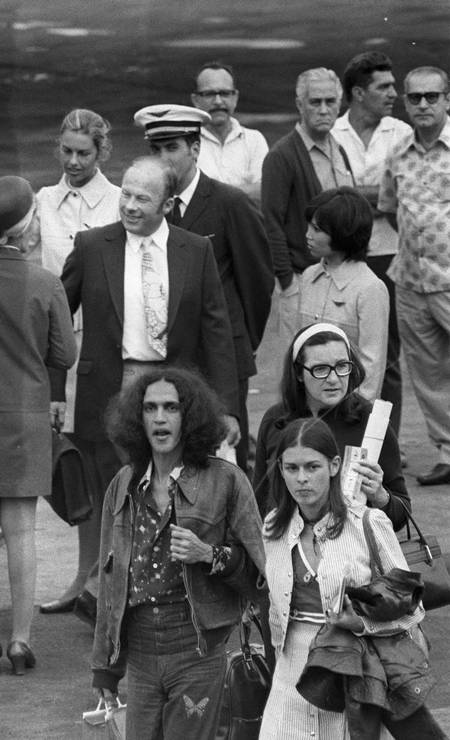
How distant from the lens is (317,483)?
16.1 ft

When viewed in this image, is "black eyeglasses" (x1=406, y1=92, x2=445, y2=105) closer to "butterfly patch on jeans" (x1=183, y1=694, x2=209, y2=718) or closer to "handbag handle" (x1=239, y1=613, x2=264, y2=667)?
"handbag handle" (x1=239, y1=613, x2=264, y2=667)

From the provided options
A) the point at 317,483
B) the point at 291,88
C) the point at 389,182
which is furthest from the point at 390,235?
the point at 317,483

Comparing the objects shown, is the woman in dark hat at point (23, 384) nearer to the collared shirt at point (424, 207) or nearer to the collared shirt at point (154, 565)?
the collared shirt at point (154, 565)

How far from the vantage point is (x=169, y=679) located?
487 centimetres

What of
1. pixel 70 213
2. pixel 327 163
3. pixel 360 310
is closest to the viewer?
pixel 360 310

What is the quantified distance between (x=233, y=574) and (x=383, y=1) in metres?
7.52

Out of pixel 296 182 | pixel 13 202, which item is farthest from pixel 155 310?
pixel 296 182

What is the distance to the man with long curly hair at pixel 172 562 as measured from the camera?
4.87m

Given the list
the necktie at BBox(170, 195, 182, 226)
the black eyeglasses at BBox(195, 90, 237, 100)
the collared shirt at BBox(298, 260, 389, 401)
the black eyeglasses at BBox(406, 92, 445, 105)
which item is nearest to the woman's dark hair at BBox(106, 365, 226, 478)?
the collared shirt at BBox(298, 260, 389, 401)

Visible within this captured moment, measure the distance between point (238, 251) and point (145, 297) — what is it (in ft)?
3.24

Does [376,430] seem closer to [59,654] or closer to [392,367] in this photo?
[59,654]

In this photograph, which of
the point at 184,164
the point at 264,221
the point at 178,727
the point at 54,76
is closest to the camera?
the point at 178,727

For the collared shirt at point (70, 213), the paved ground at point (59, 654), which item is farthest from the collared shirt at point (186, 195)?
the paved ground at point (59, 654)

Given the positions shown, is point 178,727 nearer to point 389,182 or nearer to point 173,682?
point 173,682
